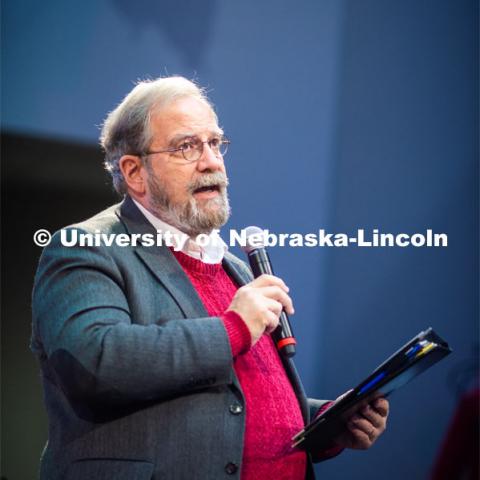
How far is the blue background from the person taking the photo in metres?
2.52

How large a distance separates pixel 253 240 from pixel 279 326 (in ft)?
0.80

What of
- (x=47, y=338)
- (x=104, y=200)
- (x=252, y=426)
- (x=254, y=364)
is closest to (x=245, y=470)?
(x=252, y=426)

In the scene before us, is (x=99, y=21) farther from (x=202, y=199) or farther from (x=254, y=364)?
(x=254, y=364)

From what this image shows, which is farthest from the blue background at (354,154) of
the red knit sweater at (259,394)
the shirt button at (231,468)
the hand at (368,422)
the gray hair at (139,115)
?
the shirt button at (231,468)

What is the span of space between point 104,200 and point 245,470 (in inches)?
49.9

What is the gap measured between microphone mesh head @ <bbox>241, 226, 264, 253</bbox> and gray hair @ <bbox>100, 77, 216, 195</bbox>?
0.36 metres

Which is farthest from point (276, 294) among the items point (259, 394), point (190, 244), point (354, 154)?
point (354, 154)

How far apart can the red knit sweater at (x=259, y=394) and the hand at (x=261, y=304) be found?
18 mm

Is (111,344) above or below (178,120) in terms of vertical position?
below

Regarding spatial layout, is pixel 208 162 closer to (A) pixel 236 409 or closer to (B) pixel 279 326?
(B) pixel 279 326

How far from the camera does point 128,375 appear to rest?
119cm

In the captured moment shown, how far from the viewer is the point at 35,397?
7.20ft

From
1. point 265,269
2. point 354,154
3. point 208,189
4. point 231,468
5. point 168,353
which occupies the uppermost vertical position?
point 354,154

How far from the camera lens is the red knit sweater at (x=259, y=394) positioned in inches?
54.5
